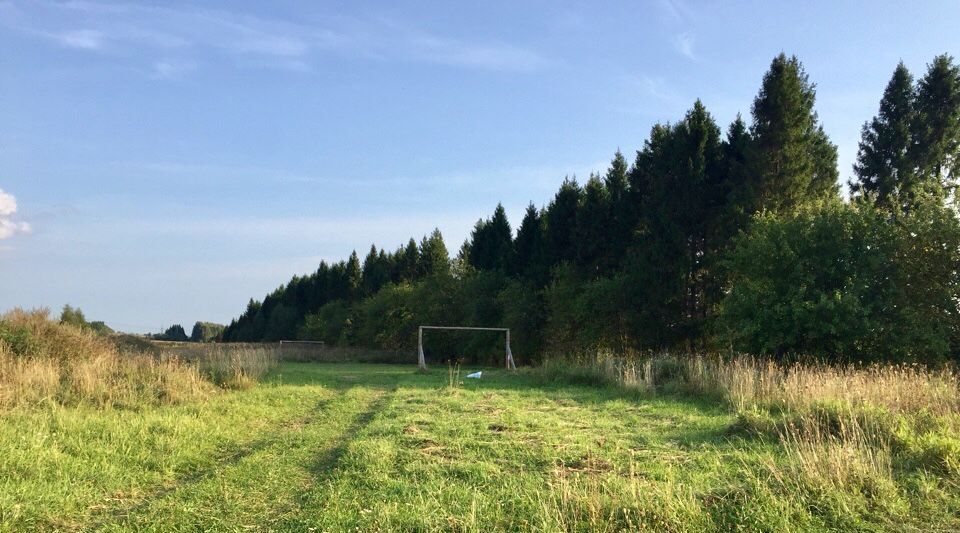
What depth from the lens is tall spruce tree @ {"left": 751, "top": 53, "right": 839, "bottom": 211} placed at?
2262cm

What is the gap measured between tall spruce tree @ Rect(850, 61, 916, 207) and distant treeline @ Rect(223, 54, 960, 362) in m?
0.06

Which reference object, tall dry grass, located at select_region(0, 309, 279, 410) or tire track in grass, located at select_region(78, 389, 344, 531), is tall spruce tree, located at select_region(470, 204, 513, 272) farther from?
tire track in grass, located at select_region(78, 389, 344, 531)

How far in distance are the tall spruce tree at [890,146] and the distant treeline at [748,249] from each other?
0.19ft

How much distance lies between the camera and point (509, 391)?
15.0 meters

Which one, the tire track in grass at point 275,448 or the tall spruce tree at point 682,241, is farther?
the tall spruce tree at point 682,241

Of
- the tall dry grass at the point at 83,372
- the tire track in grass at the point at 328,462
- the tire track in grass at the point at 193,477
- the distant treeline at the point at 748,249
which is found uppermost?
the distant treeline at the point at 748,249

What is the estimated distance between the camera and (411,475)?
603 centimetres

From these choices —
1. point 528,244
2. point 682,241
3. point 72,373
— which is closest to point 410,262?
point 528,244

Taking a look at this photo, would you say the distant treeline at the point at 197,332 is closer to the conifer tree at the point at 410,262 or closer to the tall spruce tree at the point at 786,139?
the conifer tree at the point at 410,262

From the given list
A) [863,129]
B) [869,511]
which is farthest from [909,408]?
[863,129]

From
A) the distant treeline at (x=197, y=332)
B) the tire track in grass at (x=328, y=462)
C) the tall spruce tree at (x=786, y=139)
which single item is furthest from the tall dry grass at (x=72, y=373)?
the distant treeline at (x=197, y=332)

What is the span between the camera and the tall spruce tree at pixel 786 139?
891 inches

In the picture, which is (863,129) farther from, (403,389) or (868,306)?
(403,389)

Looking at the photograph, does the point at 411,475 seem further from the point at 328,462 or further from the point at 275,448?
the point at 275,448
